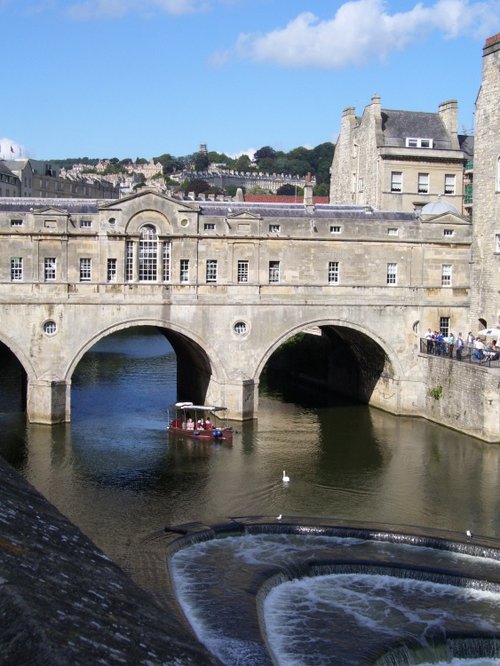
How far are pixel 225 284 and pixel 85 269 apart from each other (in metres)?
6.50

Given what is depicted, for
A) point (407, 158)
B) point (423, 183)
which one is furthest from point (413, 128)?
point (423, 183)

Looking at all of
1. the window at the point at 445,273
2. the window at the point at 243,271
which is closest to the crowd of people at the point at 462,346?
the window at the point at 445,273

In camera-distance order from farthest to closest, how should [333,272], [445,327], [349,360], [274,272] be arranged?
[349,360] < [445,327] < [333,272] < [274,272]

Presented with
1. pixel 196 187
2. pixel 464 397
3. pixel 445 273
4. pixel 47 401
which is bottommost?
pixel 47 401

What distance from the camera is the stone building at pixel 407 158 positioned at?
5466cm

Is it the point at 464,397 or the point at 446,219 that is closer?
the point at 464,397

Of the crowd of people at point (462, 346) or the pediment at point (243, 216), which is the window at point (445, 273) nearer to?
the crowd of people at point (462, 346)

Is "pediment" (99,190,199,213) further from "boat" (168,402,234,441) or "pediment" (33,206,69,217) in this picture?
"boat" (168,402,234,441)

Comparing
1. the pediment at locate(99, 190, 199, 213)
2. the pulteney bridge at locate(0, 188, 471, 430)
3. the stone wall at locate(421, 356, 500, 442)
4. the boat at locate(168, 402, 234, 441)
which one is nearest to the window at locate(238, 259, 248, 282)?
the pulteney bridge at locate(0, 188, 471, 430)

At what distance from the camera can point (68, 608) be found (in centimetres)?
924

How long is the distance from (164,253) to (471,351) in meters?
14.8

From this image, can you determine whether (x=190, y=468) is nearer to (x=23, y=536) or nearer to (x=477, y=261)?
(x=477, y=261)

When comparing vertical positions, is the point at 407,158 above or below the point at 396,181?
above

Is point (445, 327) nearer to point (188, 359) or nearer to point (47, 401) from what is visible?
point (188, 359)
